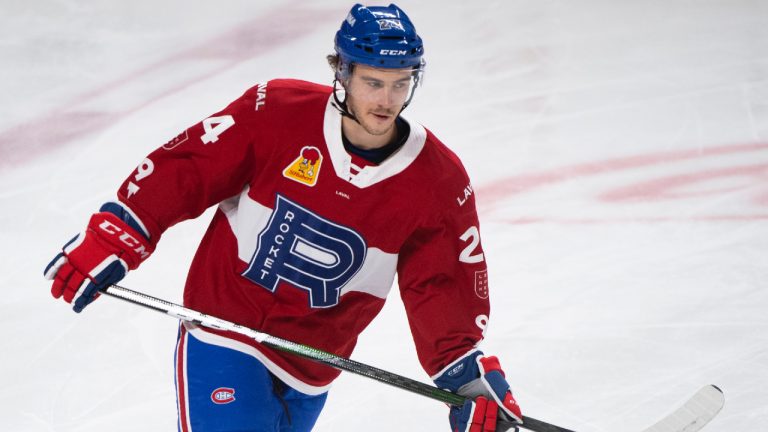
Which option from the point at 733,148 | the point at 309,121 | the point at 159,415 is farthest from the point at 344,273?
the point at 733,148

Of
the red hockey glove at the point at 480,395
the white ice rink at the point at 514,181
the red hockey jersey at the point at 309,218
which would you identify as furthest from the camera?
the white ice rink at the point at 514,181

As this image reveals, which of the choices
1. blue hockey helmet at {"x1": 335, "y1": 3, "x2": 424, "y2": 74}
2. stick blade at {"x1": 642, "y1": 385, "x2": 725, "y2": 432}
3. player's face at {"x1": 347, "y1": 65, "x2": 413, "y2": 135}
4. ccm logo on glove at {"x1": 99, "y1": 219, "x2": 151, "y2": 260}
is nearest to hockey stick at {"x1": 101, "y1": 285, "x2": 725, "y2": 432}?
stick blade at {"x1": 642, "y1": 385, "x2": 725, "y2": 432}

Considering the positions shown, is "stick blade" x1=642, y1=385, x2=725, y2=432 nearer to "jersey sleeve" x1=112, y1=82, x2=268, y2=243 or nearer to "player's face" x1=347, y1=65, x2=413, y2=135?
"player's face" x1=347, y1=65, x2=413, y2=135

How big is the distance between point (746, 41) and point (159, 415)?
151 inches

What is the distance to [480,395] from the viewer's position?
229 cm

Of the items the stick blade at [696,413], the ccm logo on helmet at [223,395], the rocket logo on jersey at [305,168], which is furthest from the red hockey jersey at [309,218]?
the stick blade at [696,413]

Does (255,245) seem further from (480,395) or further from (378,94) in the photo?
(480,395)

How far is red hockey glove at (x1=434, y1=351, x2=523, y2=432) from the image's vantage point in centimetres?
220

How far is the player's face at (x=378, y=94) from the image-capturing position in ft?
7.30

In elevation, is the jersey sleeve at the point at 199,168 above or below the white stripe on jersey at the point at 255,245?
above

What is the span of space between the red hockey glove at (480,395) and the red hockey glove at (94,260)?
2.48 feet

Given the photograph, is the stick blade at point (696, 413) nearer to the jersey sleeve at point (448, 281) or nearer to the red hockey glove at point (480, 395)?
the red hockey glove at point (480, 395)

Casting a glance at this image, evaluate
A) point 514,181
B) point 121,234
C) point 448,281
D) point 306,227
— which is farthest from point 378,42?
point 514,181

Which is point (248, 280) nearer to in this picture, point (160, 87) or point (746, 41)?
point (160, 87)
